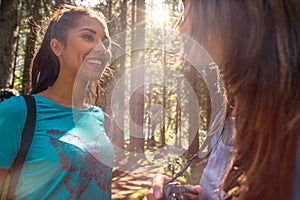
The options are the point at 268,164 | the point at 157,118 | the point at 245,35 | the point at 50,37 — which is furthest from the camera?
the point at 157,118

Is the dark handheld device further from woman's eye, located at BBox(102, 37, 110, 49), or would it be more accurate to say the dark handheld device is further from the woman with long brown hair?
woman's eye, located at BBox(102, 37, 110, 49)

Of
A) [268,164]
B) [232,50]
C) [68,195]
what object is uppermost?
[232,50]

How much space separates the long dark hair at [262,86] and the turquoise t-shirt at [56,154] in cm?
111

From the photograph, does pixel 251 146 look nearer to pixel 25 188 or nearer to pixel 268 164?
pixel 268 164

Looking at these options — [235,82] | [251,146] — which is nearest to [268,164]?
[251,146]

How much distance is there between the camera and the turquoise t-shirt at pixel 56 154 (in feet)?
5.93

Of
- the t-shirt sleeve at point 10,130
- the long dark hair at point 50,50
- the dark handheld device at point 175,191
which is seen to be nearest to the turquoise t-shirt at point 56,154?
the t-shirt sleeve at point 10,130

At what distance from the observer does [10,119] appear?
1793mm

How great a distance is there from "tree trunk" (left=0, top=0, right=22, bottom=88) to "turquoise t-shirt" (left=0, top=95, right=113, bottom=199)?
3758 millimetres

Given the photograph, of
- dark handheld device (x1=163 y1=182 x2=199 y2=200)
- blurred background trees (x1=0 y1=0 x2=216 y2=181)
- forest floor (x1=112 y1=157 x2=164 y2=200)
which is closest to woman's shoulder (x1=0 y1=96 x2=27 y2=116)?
dark handheld device (x1=163 y1=182 x2=199 y2=200)

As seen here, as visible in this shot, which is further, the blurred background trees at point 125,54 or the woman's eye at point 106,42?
the blurred background trees at point 125,54

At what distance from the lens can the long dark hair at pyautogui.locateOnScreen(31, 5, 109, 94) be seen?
89.1 inches

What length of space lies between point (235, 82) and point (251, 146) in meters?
0.23

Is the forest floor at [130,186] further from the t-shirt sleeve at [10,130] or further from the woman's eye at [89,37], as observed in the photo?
the t-shirt sleeve at [10,130]
